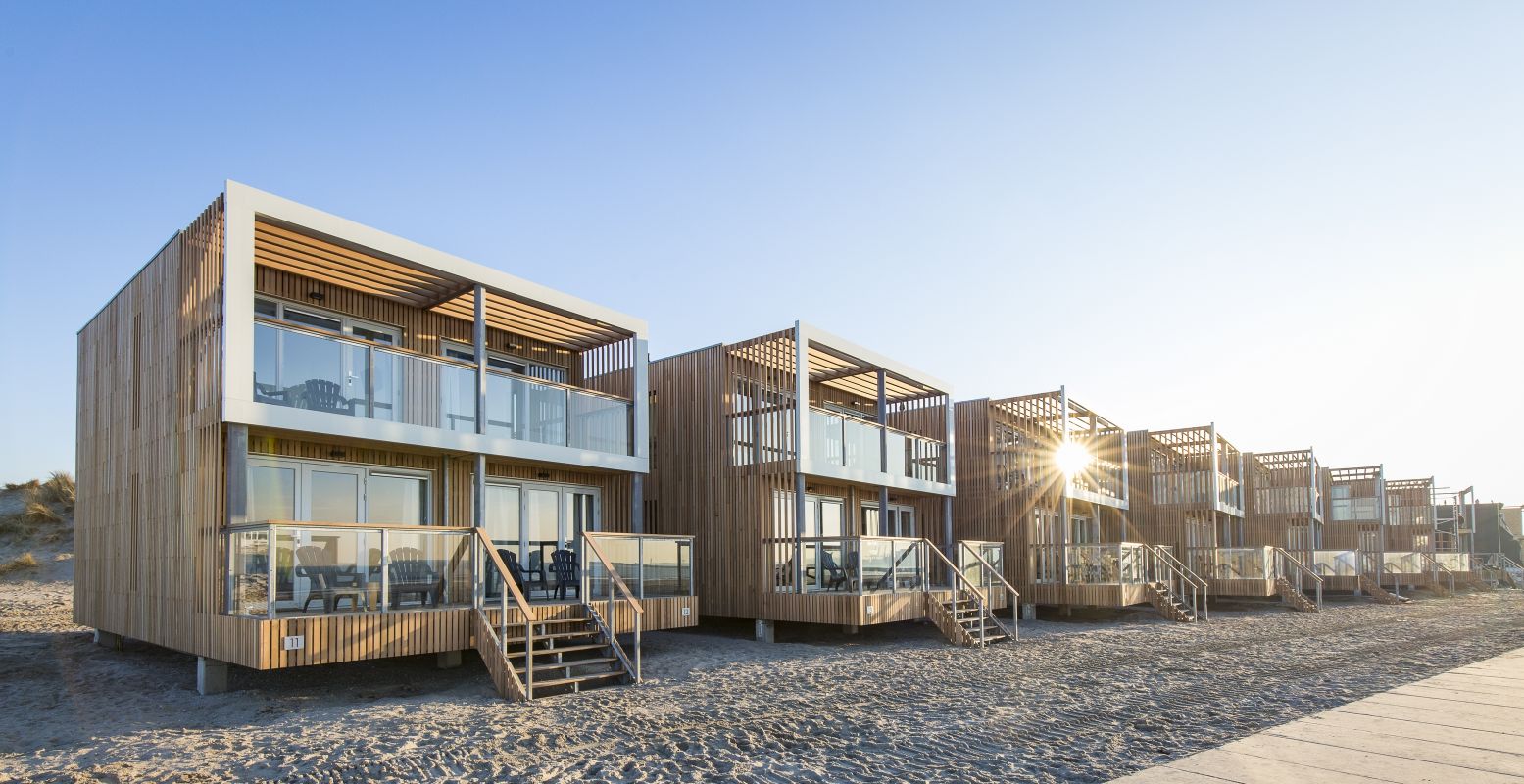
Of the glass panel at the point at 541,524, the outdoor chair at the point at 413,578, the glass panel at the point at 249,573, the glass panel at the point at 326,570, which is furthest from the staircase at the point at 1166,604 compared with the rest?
the glass panel at the point at 249,573

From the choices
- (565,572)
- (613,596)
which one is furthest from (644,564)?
(613,596)

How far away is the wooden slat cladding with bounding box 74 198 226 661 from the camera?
11.2 m

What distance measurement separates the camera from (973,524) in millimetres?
23828

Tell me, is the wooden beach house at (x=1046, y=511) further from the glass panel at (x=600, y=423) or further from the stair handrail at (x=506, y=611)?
the stair handrail at (x=506, y=611)

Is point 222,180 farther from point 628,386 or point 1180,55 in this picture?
point 1180,55

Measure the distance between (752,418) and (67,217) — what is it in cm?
1057

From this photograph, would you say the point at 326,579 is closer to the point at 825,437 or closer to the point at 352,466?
the point at 352,466

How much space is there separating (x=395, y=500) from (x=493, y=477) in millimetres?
1672

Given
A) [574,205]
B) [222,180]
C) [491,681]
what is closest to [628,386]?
[574,205]

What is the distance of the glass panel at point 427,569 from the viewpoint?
1100 cm

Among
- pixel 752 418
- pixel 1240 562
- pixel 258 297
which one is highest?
pixel 258 297

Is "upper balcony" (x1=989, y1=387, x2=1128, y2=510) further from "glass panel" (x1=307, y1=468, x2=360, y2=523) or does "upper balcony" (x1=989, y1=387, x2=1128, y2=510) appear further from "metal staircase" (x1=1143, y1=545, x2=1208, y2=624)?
"glass panel" (x1=307, y1=468, x2=360, y2=523)

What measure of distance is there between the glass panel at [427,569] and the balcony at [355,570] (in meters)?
0.01

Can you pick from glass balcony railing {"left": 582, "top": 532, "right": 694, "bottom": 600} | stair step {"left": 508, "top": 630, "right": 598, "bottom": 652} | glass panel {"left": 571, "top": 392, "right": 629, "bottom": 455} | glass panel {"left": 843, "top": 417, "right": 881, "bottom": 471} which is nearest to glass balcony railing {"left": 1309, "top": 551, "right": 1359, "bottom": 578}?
glass panel {"left": 843, "top": 417, "right": 881, "bottom": 471}
